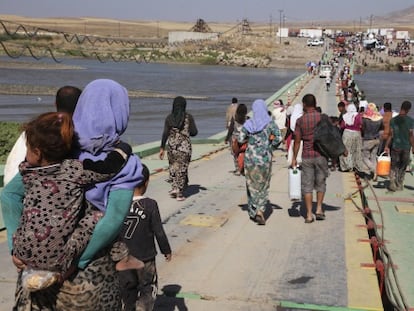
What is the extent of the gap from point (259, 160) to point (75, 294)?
5408mm

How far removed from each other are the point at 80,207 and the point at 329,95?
3329cm

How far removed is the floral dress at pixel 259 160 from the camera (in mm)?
8234

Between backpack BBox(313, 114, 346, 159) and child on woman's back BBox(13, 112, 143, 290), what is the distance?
5713 millimetres

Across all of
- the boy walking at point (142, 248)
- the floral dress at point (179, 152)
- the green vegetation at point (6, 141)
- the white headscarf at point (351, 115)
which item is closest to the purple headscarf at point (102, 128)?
the boy walking at point (142, 248)

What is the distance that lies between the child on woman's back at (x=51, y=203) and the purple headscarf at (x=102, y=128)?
0.09 m

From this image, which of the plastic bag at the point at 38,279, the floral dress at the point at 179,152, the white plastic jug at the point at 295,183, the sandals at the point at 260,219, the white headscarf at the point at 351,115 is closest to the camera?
the plastic bag at the point at 38,279

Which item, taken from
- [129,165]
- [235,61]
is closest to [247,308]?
[129,165]

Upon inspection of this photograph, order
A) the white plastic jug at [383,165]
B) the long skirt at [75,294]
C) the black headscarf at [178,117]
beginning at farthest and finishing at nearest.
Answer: the white plastic jug at [383,165]
the black headscarf at [178,117]
the long skirt at [75,294]

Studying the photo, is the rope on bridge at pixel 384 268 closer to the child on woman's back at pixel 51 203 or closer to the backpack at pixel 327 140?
the backpack at pixel 327 140

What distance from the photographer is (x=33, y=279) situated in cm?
285

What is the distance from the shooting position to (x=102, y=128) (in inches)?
121

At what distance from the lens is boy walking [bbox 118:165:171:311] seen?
176 inches

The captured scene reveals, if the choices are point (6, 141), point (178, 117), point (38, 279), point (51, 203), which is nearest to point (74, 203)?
point (51, 203)

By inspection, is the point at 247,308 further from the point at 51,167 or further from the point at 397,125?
the point at 397,125
